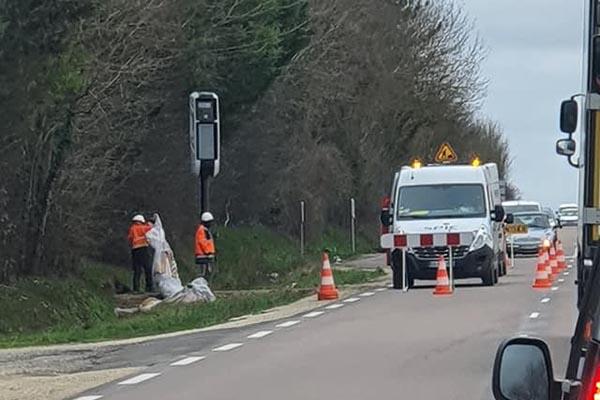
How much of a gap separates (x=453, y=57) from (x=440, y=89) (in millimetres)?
1685

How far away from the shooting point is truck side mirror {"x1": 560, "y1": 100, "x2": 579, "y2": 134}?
52.6ft

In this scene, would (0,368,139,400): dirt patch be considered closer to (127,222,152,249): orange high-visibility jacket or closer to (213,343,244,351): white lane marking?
(213,343,244,351): white lane marking

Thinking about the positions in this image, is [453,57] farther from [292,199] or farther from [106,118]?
[106,118]

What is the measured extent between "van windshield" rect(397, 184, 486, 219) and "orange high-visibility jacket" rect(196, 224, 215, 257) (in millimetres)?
3670

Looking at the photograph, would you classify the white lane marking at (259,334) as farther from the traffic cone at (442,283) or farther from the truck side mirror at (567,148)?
the traffic cone at (442,283)

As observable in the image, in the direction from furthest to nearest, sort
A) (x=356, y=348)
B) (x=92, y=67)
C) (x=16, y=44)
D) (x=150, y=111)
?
(x=150, y=111) → (x=92, y=67) → (x=16, y=44) → (x=356, y=348)

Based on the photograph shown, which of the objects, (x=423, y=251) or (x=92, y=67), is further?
(x=423, y=251)

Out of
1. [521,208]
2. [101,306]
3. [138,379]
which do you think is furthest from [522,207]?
[138,379]

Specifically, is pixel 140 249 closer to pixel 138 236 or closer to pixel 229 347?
pixel 138 236

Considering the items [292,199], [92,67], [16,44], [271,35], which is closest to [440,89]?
[292,199]

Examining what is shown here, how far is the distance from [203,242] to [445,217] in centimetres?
465

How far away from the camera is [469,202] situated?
102 feet

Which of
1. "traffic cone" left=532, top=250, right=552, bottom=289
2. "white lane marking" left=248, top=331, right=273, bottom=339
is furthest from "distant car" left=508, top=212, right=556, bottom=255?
"white lane marking" left=248, top=331, right=273, bottom=339

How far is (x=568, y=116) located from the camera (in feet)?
52.7
